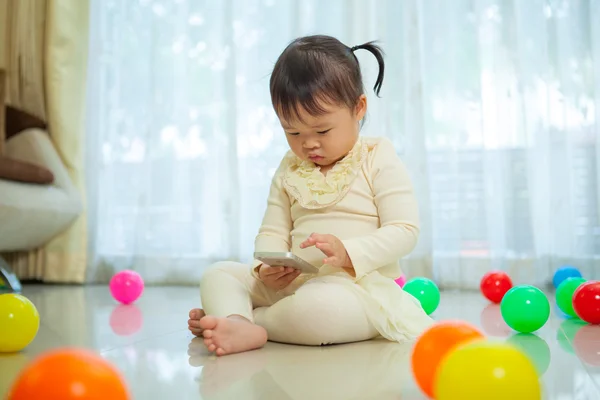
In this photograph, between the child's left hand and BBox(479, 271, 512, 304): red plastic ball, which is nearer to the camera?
the child's left hand

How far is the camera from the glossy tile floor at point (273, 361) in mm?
863

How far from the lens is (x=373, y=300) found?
48.3 inches

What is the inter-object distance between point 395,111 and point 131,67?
1144 mm

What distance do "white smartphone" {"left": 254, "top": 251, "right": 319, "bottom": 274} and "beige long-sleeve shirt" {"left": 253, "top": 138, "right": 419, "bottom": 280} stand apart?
88 mm

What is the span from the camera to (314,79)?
4.28 feet

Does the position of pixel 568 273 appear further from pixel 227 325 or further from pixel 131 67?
pixel 131 67

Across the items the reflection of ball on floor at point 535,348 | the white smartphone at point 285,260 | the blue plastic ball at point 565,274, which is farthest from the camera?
the blue plastic ball at point 565,274

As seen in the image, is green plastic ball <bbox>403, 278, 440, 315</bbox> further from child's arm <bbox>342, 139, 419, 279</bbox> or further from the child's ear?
the child's ear

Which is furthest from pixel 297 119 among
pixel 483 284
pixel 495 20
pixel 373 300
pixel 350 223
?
pixel 495 20

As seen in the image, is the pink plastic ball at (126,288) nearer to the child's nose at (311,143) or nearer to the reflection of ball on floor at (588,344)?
the child's nose at (311,143)

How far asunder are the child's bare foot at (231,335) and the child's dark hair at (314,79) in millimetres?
431

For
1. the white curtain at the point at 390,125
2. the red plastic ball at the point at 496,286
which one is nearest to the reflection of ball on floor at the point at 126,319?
the white curtain at the point at 390,125

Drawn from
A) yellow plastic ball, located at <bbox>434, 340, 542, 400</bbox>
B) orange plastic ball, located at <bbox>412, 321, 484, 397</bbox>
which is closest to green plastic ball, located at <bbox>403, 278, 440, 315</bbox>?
orange plastic ball, located at <bbox>412, 321, 484, 397</bbox>

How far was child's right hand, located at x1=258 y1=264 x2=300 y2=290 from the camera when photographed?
50.9 inches
